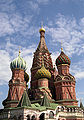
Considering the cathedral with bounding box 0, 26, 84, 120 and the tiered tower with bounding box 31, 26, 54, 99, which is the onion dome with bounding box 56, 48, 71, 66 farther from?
the tiered tower with bounding box 31, 26, 54, 99

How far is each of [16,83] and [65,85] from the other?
A: 1121 centimetres

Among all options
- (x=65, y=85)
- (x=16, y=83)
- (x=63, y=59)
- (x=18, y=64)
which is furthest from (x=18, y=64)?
(x=65, y=85)

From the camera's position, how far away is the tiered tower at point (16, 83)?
35.6 metres

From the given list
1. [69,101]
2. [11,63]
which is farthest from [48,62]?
[69,101]

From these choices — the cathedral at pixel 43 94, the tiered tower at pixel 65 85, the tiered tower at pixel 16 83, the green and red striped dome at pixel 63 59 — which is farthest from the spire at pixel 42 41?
the tiered tower at pixel 16 83

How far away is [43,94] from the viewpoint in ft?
113

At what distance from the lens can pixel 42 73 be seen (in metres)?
37.2

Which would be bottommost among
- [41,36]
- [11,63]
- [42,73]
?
[42,73]

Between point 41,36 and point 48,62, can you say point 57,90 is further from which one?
point 41,36

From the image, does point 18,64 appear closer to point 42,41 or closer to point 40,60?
point 40,60

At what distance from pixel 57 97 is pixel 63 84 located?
325cm

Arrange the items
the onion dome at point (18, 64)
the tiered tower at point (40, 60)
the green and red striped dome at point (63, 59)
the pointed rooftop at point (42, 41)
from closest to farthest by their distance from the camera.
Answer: the onion dome at point (18, 64), the green and red striped dome at point (63, 59), the tiered tower at point (40, 60), the pointed rooftop at point (42, 41)

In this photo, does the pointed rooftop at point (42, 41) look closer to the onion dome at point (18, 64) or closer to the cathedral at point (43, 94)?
the cathedral at point (43, 94)

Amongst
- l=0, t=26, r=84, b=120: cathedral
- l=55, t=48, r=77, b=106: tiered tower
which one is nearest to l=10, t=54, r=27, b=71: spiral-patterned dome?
l=0, t=26, r=84, b=120: cathedral
